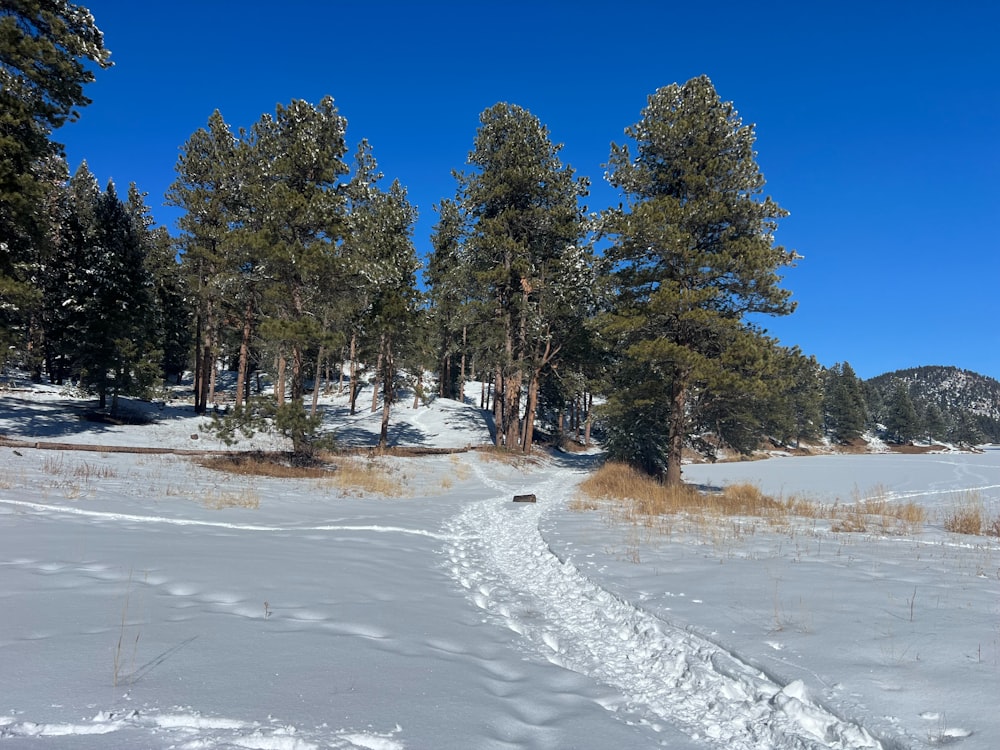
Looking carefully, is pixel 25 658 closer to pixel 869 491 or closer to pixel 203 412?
pixel 869 491

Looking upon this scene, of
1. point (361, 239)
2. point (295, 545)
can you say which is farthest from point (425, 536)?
point (361, 239)

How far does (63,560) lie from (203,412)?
30859 mm

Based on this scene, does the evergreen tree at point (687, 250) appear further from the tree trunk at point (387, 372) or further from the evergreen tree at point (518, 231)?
the tree trunk at point (387, 372)

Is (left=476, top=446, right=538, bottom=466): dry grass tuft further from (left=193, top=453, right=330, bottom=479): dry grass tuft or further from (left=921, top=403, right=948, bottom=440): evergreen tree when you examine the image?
(left=921, top=403, right=948, bottom=440): evergreen tree

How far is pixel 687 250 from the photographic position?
15656 mm

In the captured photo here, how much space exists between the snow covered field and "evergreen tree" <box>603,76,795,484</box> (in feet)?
26.3

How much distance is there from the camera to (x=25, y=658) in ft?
9.24

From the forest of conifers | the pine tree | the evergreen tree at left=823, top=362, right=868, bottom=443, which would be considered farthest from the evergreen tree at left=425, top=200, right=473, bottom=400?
the evergreen tree at left=823, top=362, right=868, bottom=443

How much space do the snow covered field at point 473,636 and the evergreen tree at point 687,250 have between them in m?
8.02

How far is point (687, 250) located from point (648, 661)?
13.7m

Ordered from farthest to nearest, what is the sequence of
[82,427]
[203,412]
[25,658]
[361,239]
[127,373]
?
[203,412]
[127,373]
[82,427]
[361,239]
[25,658]

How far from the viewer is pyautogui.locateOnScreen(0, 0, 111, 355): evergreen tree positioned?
14.2 m

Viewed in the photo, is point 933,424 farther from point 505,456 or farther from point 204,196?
point 204,196

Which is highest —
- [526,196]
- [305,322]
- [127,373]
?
[526,196]
